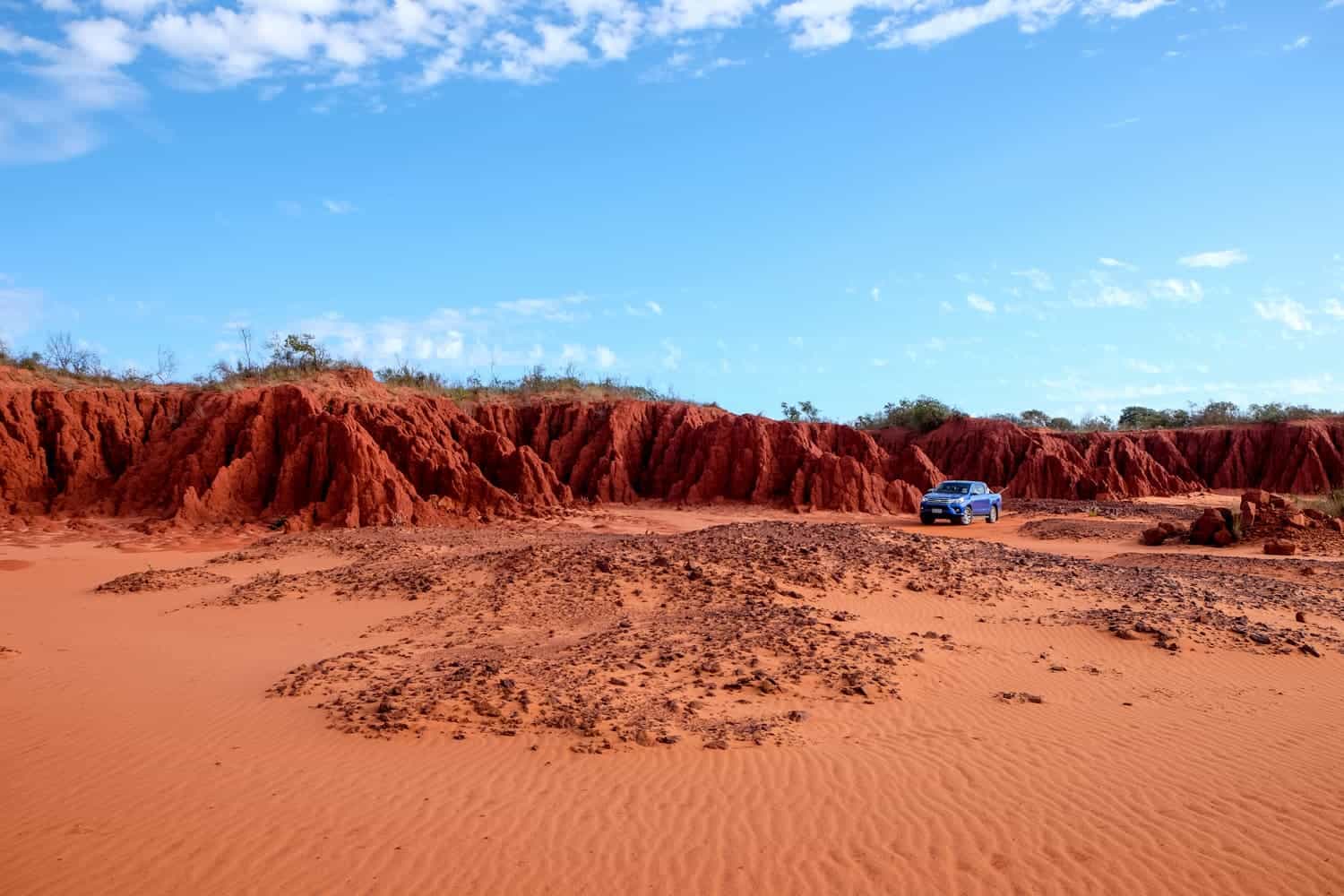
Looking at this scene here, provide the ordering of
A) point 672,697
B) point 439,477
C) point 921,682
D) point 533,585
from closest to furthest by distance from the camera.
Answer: point 672,697, point 921,682, point 533,585, point 439,477

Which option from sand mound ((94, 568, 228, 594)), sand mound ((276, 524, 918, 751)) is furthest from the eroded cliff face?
sand mound ((276, 524, 918, 751))

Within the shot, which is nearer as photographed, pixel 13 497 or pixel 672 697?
pixel 672 697

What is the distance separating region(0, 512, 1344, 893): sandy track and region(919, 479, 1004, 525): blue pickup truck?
740 inches

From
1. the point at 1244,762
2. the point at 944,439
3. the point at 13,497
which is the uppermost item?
the point at 944,439

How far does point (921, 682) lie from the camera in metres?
9.58

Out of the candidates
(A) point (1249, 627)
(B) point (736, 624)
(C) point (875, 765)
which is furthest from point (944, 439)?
(C) point (875, 765)

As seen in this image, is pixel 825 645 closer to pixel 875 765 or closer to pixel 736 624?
pixel 736 624

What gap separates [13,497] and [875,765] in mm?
27677

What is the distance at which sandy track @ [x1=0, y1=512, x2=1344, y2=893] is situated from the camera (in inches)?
211

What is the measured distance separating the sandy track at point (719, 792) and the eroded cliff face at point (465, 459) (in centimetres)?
1476

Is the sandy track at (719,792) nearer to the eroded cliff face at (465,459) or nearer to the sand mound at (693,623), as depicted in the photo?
the sand mound at (693,623)

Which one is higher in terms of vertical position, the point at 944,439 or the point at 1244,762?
the point at 944,439

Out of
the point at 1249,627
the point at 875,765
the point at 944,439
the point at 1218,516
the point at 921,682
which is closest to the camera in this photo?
the point at 875,765

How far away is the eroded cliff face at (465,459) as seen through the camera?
82.2 ft
